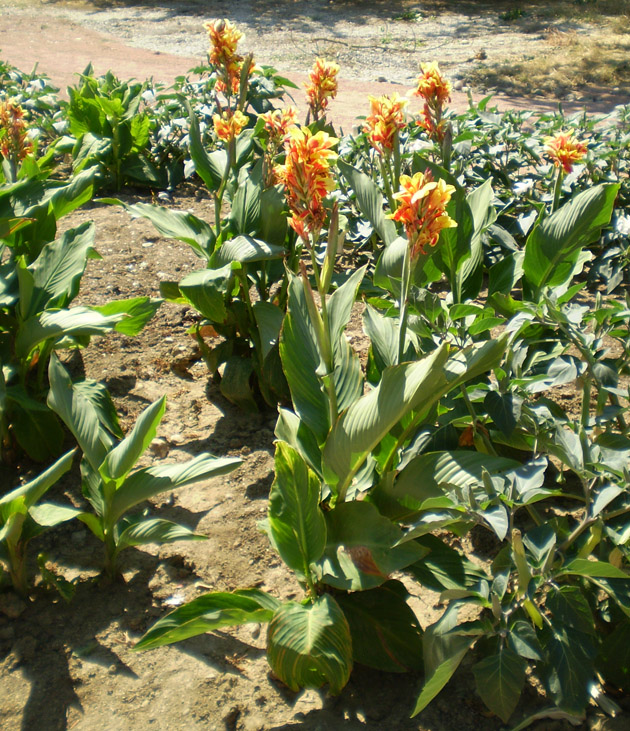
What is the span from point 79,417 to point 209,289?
0.65m

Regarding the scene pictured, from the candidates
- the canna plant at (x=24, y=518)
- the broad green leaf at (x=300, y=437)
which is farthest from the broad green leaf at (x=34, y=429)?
the broad green leaf at (x=300, y=437)

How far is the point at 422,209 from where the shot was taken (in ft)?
5.11

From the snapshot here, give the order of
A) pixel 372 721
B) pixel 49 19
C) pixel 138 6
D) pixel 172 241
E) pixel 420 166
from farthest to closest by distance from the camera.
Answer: pixel 138 6
pixel 49 19
pixel 172 241
pixel 420 166
pixel 372 721

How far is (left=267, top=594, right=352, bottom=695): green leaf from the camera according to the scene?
1.61m

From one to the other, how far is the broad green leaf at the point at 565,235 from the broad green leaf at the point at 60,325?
1.31 meters

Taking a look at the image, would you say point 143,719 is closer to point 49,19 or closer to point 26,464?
point 26,464

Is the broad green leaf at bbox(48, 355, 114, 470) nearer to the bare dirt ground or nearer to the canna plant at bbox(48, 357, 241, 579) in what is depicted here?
the canna plant at bbox(48, 357, 241, 579)

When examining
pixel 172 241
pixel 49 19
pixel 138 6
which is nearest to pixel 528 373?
pixel 172 241

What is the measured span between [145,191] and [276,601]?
3.58m

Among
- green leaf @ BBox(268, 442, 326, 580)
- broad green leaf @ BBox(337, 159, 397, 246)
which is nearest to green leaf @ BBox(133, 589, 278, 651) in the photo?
green leaf @ BBox(268, 442, 326, 580)

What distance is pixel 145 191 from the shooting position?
15.6 ft

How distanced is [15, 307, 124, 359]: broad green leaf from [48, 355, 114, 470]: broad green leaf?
195 millimetres

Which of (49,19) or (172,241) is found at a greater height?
(49,19)

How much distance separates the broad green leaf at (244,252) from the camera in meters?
2.44
